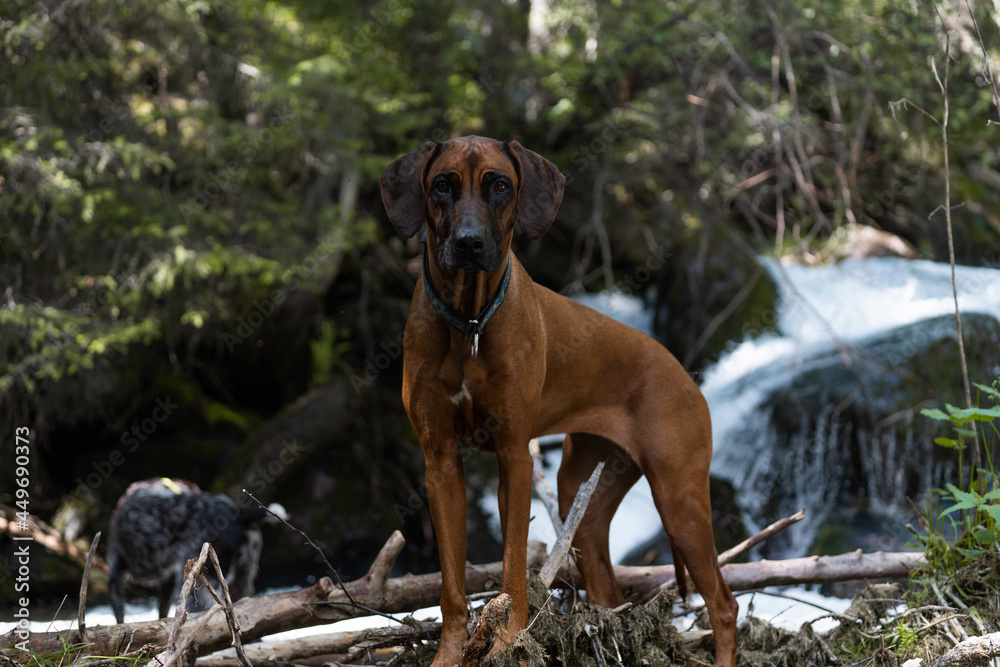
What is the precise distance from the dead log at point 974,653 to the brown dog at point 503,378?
1123mm

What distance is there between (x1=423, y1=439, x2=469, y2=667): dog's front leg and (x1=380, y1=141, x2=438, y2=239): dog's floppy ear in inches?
34.8

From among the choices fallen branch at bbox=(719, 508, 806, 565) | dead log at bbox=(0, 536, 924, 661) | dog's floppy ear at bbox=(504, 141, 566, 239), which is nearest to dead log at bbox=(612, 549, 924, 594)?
dead log at bbox=(0, 536, 924, 661)

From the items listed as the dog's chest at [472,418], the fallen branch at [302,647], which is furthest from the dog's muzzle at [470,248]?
the fallen branch at [302,647]

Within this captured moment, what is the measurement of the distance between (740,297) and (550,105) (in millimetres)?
3910

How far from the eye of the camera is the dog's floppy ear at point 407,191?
10.0ft

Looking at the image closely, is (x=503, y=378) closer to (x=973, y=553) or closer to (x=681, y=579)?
(x=681, y=579)

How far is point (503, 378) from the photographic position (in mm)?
3105

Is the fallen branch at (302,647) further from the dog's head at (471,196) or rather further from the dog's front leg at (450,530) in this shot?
the dog's head at (471,196)

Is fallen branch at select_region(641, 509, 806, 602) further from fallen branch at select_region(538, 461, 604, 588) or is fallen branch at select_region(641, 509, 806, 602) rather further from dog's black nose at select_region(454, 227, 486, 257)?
dog's black nose at select_region(454, 227, 486, 257)

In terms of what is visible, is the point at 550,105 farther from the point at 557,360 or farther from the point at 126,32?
the point at 557,360

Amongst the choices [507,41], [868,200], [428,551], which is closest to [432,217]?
[428,551]

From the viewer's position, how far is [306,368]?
985 cm

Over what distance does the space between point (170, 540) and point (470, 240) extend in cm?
442

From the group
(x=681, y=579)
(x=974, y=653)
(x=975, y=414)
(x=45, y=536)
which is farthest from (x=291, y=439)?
(x=974, y=653)
